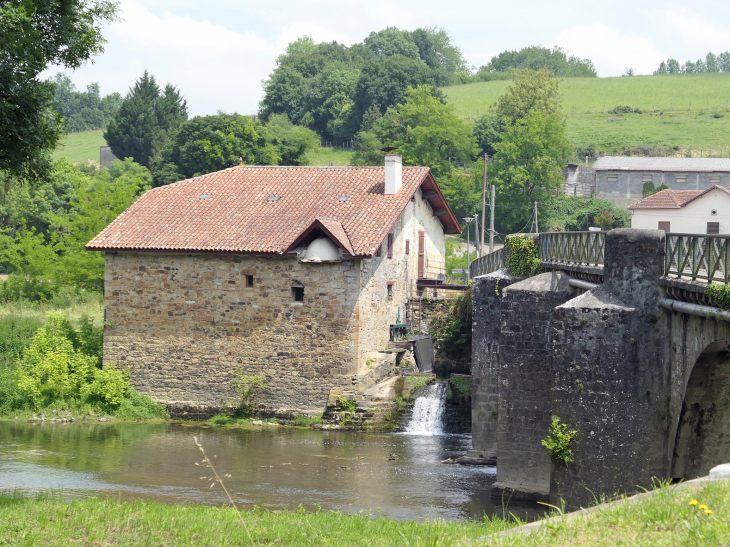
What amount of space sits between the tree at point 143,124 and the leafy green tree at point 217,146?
17.4 meters

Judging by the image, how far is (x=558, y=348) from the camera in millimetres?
14406

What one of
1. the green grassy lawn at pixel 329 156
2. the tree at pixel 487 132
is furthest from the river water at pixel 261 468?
the green grassy lawn at pixel 329 156

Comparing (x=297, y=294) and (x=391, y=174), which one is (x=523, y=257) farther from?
(x=391, y=174)

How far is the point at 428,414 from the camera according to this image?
2666cm

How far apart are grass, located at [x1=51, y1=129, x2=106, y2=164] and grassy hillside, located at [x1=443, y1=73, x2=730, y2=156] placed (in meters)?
37.4

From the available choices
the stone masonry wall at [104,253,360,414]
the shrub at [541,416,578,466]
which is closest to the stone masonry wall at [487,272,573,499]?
the shrub at [541,416,578,466]

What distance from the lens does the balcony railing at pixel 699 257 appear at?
11.3 m

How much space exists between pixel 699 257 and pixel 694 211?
31.5m

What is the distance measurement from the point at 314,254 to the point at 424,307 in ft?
21.3

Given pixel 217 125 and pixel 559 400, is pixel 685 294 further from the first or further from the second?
pixel 217 125

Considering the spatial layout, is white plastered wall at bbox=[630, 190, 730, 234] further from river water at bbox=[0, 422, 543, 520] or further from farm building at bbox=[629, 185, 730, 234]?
river water at bbox=[0, 422, 543, 520]

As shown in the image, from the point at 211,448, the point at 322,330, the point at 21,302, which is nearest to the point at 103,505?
the point at 211,448

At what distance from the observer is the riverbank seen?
768cm

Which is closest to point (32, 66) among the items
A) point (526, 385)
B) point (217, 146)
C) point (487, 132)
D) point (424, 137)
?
point (526, 385)
